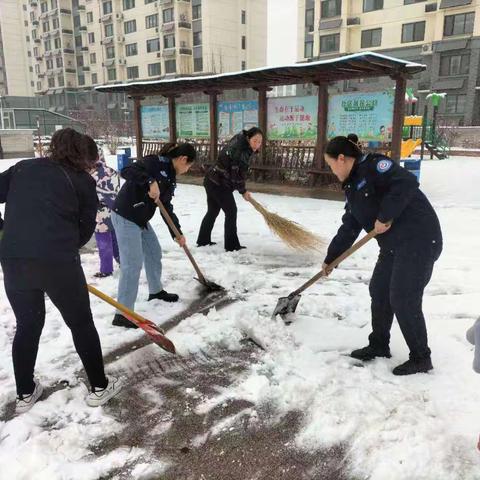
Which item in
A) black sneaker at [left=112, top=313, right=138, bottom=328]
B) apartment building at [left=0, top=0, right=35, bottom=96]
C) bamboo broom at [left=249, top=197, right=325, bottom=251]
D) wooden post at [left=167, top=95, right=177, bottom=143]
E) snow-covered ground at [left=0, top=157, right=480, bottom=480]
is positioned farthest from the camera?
apartment building at [left=0, top=0, right=35, bottom=96]

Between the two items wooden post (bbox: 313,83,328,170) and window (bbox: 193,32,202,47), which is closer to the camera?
wooden post (bbox: 313,83,328,170)

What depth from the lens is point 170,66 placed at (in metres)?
43.3

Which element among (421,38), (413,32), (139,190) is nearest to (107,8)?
(413,32)

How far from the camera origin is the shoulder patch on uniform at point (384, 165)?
8.62 feet

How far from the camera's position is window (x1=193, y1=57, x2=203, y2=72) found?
4266cm

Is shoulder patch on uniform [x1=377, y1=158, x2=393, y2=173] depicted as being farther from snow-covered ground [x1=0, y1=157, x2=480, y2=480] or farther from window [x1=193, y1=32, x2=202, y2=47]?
window [x1=193, y1=32, x2=202, y2=47]

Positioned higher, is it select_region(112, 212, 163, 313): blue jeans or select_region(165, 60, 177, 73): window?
select_region(165, 60, 177, 73): window

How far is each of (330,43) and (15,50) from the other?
48.6 m

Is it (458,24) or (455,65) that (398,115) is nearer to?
(455,65)

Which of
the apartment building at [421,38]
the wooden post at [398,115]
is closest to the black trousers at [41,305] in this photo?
the wooden post at [398,115]

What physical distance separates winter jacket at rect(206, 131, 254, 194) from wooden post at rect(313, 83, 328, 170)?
15.1ft

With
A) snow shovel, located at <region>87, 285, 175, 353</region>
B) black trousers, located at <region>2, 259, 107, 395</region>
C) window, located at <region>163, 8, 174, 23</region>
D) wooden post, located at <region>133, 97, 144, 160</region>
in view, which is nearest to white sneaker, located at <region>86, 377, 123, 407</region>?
black trousers, located at <region>2, 259, 107, 395</region>

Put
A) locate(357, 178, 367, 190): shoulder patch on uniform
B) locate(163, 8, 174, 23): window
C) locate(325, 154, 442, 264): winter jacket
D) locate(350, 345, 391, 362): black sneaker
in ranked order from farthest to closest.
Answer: locate(163, 8, 174, 23): window → locate(350, 345, 391, 362): black sneaker → locate(357, 178, 367, 190): shoulder patch on uniform → locate(325, 154, 442, 264): winter jacket

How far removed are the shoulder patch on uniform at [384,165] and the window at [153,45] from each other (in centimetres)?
4609
